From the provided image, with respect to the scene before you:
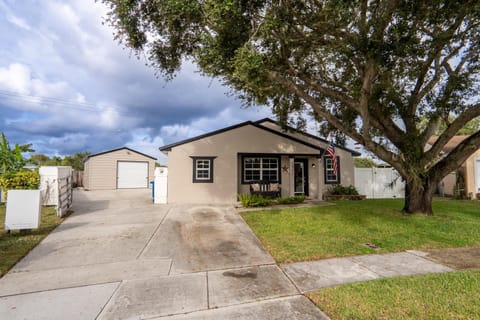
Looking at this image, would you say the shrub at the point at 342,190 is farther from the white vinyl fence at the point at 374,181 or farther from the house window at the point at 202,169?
the house window at the point at 202,169

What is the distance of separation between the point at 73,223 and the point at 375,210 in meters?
11.2

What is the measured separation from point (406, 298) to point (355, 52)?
6.29m

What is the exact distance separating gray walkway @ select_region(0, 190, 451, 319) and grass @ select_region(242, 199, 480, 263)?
1.51 ft

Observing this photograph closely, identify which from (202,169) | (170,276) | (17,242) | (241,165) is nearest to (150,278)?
(170,276)

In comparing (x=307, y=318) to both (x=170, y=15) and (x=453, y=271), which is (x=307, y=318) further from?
(x=170, y=15)

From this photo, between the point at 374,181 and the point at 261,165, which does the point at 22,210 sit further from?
the point at 374,181

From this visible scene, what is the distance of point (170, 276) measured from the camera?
3.92 metres

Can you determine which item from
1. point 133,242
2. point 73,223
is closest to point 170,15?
point 133,242

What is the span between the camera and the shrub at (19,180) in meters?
8.12

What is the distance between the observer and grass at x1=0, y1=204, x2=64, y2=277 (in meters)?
4.62

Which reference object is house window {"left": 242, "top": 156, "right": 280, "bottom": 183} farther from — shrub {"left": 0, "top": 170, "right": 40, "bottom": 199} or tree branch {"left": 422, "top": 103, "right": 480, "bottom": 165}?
shrub {"left": 0, "top": 170, "right": 40, "bottom": 199}

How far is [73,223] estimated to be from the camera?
7719 mm

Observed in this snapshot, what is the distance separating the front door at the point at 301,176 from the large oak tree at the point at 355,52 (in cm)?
505

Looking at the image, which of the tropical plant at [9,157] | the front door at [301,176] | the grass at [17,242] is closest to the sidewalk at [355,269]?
the grass at [17,242]
